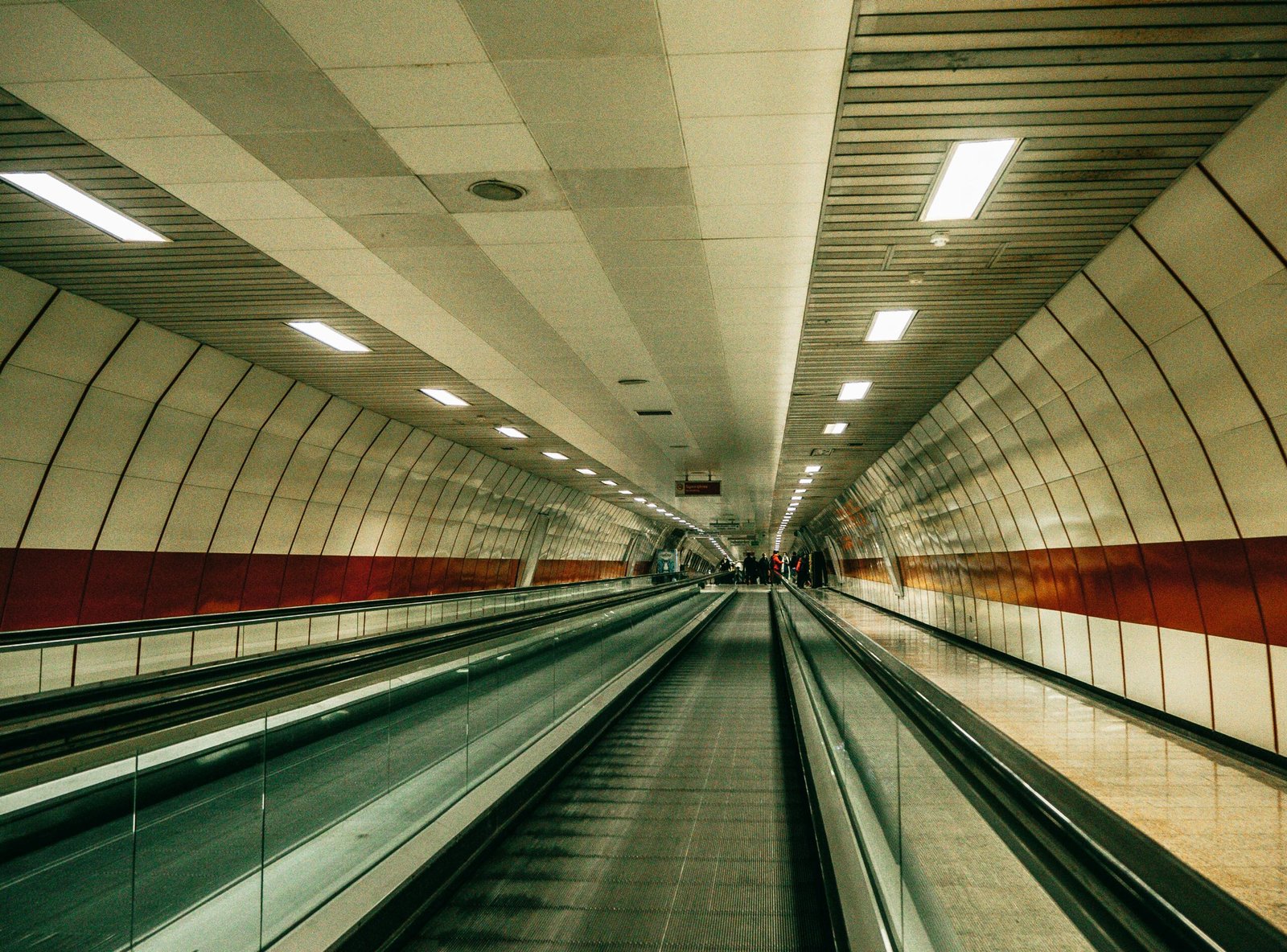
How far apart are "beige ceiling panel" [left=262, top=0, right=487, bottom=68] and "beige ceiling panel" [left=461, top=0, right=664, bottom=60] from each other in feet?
0.39

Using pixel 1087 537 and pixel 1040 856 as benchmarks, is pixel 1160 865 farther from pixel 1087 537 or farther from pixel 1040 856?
pixel 1087 537

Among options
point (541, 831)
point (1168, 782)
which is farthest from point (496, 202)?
point (1168, 782)

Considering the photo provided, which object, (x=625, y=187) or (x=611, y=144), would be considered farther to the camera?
(x=625, y=187)

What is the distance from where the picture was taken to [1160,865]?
130cm

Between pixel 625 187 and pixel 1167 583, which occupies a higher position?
pixel 625 187

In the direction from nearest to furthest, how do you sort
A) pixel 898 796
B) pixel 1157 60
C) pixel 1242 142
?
1. pixel 898 796
2. pixel 1157 60
3. pixel 1242 142

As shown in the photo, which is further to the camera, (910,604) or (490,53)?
(910,604)

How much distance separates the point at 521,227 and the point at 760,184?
2098 mm

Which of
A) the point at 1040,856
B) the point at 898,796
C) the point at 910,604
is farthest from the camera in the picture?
the point at 910,604

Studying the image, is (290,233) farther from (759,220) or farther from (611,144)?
(759,220)

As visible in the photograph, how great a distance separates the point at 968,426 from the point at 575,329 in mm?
7612

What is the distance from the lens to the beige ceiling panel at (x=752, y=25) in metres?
4.05

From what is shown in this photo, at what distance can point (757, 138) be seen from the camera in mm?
5312

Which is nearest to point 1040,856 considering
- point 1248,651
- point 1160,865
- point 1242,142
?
point 1160,865
